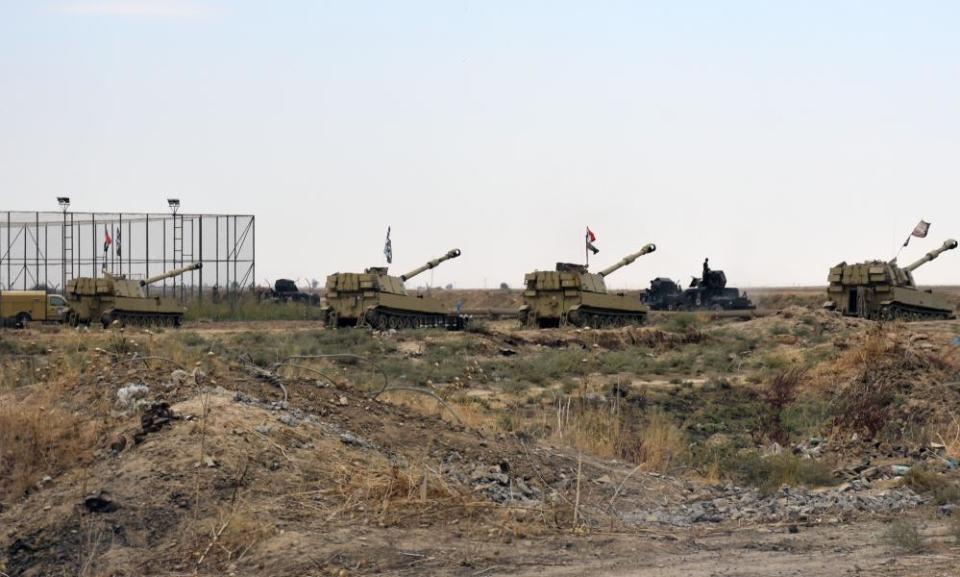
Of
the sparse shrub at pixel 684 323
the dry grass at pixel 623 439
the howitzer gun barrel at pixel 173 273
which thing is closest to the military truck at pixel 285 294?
the howitzer gun barrel at pixel 173 273

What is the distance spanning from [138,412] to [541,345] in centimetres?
2720

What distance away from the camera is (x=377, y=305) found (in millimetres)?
46562

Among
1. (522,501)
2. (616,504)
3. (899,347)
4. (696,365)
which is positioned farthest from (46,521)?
(696,365)

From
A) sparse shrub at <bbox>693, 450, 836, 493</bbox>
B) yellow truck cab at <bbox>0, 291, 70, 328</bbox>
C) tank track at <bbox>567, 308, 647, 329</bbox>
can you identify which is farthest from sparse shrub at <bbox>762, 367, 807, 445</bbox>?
yellow truck cab at <bbox>0, 291, 70, 328</bbox>

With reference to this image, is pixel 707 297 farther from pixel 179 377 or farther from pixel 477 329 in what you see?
pixel 179 377

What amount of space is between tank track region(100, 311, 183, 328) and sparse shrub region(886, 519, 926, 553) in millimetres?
38629

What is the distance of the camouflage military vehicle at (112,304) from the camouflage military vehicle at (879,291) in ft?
77.3

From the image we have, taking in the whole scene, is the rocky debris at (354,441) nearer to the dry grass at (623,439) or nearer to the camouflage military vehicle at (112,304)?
the dry grass at (623,439)

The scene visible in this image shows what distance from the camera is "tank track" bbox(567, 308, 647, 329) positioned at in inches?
1879

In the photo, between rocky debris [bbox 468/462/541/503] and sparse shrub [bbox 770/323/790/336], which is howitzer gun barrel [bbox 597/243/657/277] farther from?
rocky debris [bbox 468/462/541/503]

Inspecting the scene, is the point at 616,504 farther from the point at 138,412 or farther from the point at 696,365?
the point at 696,365

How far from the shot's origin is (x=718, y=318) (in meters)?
54.6

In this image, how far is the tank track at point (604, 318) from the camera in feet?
157

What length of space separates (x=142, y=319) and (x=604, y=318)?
1566cm
